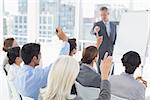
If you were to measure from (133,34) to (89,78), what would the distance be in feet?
6.80

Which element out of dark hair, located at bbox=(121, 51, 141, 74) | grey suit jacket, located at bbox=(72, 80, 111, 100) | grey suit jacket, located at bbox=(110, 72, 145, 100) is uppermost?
dark hair, located at bbox=(121, 51, 141, 74)

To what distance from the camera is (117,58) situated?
→ 4.61 m

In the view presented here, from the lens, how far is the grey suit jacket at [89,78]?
2.53m

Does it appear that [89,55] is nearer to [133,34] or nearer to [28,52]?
[28,52]

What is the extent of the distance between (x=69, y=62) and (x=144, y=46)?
2.61m

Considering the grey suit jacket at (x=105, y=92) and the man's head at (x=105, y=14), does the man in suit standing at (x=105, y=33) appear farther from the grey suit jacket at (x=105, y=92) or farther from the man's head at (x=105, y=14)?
the grey suit jacket at (x=105, y=92)

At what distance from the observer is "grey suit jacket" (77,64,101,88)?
253 cm

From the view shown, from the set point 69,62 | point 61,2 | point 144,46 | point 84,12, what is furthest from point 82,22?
point 69,62

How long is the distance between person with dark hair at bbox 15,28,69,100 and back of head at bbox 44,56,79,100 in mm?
584

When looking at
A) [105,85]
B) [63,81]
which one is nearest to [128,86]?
[105,85]

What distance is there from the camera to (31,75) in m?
2.41

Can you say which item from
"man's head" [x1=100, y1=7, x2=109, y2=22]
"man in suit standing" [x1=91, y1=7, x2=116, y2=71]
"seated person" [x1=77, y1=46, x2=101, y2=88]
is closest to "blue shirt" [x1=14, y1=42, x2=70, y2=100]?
"seated person" [x1=77, y1=46, x2=101, y2=88]

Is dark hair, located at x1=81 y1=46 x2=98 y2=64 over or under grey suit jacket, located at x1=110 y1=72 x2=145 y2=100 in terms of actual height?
over

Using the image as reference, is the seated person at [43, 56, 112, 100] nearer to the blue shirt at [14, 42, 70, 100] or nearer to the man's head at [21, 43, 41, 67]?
the blue shirt at [14, 42, 70, 100]
